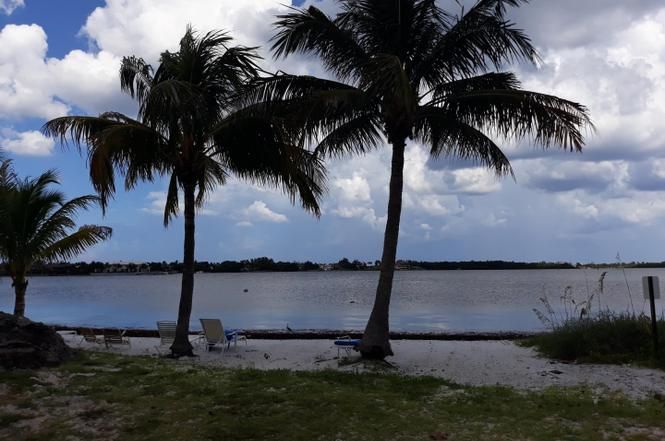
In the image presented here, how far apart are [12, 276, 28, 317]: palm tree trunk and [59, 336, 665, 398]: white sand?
1685 millimetres

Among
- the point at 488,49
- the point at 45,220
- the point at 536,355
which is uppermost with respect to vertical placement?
the point at 488,49

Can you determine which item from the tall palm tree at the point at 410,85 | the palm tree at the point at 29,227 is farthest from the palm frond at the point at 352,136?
the palm tree at the point at 29,227

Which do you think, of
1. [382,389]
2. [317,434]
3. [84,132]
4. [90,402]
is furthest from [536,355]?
[84,132]

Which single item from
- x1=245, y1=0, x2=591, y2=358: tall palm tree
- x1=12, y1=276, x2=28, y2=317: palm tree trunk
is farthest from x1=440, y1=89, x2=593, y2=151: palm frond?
x1=12, y1=276, x2=28, y2=317: palm tree trunk

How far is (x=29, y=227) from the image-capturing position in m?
15.3

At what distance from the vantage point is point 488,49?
1194 centimetres

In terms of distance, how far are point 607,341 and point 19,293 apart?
43.7 feet

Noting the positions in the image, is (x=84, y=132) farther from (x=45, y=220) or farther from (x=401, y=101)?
(x=401, y=101)

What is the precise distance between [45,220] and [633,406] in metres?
13.8

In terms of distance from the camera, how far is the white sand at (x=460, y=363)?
9461mm

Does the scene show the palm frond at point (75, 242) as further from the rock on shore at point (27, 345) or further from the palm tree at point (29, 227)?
the rock on shore at point (27, 345)

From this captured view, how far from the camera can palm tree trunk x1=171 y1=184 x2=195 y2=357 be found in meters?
12.7

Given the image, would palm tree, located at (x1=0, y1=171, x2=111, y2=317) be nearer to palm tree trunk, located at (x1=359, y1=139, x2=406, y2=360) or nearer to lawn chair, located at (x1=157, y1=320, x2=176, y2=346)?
lawn chair, located at (x1=157, y1=320, x2=176, y2=346)

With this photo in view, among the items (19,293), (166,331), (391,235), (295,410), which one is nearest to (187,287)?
(166,331)
